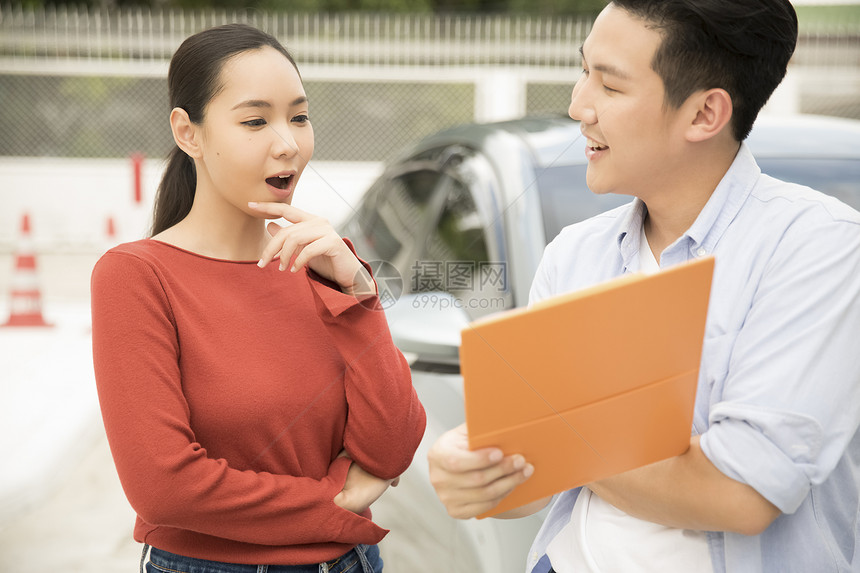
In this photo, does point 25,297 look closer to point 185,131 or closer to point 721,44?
point 185,131

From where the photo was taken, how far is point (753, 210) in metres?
1.28

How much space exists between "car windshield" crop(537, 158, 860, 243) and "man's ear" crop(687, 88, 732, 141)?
89 centimetres

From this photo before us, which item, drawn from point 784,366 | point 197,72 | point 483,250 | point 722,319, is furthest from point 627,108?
point 483,250

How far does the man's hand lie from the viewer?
107 cm

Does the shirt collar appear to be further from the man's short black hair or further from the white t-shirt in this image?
the white t-shirt

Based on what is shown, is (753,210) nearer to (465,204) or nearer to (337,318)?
(337,318)

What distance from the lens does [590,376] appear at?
103cm

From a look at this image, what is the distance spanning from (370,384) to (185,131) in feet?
1.75

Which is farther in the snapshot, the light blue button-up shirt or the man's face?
the man's face

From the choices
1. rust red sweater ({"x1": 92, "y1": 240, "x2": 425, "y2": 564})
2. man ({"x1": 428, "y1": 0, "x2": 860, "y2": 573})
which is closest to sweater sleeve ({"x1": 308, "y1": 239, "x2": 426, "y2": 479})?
rust red sweater ({"x1": 92, "y1": 240, "x2": 425, "y2": 564})

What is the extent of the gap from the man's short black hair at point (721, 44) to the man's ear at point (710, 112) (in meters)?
0.01

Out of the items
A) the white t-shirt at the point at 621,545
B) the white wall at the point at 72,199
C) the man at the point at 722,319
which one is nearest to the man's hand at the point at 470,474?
the man at the point at 722,319

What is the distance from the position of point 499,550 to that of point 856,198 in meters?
1.35

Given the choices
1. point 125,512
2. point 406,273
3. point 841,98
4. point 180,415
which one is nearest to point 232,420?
point 180,415
